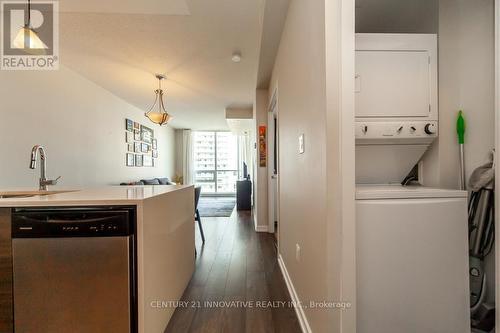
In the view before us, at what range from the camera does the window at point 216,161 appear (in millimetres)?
8648

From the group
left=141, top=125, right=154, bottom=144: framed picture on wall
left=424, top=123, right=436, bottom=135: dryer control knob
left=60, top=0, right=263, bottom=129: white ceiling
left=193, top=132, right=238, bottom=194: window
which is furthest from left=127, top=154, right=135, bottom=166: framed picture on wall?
left=424, top=123, right=436, bottom=135: dryer control knob

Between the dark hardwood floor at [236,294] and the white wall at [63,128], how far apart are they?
217 cm

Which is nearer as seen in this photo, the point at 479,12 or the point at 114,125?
the point at 479,12

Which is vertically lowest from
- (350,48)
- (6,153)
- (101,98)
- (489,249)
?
(489,249)

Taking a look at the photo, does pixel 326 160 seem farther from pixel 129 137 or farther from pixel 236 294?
pixel 129 137

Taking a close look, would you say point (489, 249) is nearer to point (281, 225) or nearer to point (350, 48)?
point (350, 48)

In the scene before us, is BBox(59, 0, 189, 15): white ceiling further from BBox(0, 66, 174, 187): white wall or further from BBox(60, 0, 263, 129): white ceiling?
BBox(0, 66, 174, 187): white wall

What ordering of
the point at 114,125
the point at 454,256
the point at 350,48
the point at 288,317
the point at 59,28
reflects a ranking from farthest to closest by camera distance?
1. the point at 114,125
2. the point at 59,28
3. the point at 288,317
4. the point at 454,256
5. the point at 350,48

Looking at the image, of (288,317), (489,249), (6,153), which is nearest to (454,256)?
(489,249)

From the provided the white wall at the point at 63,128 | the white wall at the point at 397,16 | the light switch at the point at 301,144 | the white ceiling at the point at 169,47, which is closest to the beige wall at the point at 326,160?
the light switch at the point at 301,144

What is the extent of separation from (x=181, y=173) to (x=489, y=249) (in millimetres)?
8055

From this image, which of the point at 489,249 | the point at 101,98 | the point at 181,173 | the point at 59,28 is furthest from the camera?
the point at 181,173

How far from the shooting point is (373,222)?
1055mm

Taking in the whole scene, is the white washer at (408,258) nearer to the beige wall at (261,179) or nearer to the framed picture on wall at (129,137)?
the beige wall at (261,179)
